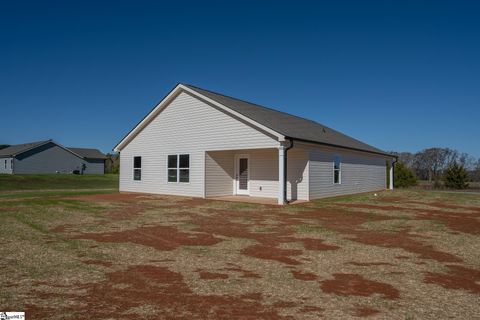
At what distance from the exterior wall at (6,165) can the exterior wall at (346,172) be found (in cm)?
4468

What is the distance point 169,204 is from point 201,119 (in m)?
5.33

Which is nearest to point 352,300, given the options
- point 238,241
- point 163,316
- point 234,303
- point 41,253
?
point 234,303

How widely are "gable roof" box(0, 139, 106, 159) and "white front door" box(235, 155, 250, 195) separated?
129 feet

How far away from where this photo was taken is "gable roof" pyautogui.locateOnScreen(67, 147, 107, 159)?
2245 inches

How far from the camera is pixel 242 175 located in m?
20.9

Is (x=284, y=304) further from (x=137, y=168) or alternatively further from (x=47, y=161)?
Result: (x=47, y=161)

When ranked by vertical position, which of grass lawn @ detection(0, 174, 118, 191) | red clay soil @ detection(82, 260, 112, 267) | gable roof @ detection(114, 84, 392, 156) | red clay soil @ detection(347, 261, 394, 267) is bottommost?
red clay soil @ detection(347, 261, 394, 267)

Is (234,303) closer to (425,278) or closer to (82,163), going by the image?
(425,278)

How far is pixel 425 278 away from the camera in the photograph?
232 inches

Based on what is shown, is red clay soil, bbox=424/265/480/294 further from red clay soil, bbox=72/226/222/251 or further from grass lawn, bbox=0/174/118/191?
grass lawn, bbox=0/174/118/191

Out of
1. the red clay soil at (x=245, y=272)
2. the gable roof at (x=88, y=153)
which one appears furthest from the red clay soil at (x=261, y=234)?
the gable roof at (x=88, y=153)

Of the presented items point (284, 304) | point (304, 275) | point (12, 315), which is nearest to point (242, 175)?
point (304, 275)

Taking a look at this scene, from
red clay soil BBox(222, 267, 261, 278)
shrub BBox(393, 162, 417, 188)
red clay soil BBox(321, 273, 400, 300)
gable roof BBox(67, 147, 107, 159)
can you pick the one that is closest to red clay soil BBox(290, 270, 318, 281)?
red clay soil BBox(321, 273, 400, 300)

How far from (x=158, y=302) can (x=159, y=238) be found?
4.49 meters
